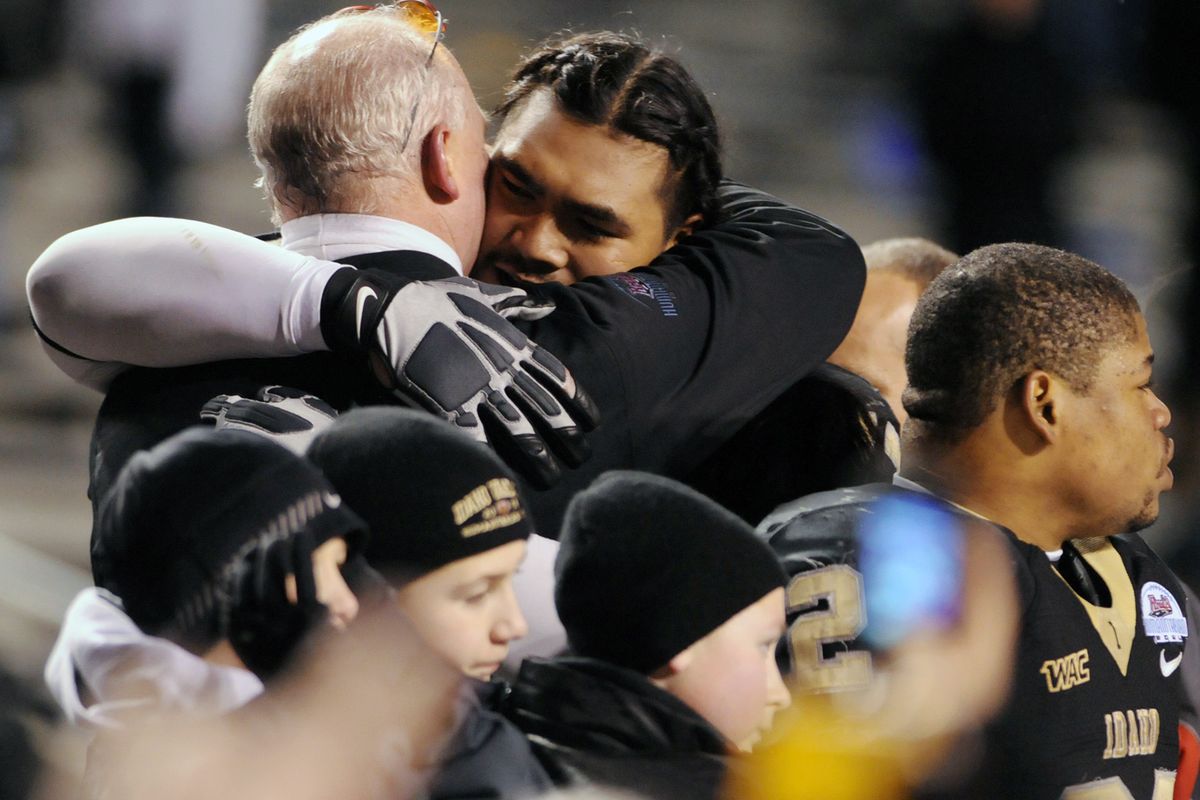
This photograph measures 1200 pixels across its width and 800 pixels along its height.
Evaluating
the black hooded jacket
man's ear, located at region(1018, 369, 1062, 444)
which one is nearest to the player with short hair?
man's ear, located at region(1018, 369, 1062, 444)

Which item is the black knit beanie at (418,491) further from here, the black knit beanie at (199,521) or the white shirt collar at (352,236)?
the white shirt collar at (352,236)

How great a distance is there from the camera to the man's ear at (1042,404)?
2105 mm

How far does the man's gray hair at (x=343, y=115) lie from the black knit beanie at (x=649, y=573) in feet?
2.02

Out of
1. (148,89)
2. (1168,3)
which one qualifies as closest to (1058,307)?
(1168,3)

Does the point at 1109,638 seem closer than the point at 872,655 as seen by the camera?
No

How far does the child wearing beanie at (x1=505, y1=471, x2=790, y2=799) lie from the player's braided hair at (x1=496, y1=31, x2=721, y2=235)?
77 centimetres

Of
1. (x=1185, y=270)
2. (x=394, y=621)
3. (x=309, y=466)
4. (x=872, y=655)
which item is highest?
(x=309, y=466)

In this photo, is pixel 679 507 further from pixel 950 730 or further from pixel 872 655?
pixel 950 730

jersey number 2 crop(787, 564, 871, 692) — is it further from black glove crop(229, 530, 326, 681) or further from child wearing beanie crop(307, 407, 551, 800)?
black glove crop(229, 530, 326, 681)

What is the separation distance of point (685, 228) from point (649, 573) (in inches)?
35.7

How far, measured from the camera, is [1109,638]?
2.10 meters

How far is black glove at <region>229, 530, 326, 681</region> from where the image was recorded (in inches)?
52.6

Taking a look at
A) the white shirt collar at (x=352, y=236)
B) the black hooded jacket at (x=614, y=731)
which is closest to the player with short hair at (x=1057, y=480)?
the black hooded jacket at (x=614, y=731)

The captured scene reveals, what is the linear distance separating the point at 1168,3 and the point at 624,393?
151 inches
